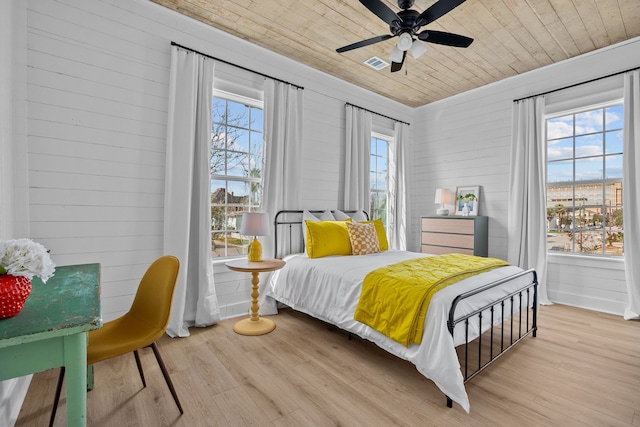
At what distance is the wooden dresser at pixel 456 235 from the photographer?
4.37 m

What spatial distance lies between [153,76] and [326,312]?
268 cm

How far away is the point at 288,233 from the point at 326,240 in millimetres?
627

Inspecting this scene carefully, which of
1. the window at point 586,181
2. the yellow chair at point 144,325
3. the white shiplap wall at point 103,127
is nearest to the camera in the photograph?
the yellow chair at point 144,325

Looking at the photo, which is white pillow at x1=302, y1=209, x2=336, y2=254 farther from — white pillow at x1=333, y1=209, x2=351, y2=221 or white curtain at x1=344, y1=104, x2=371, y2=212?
white curtain at x1=344, y1=104, x2=371, y2=212

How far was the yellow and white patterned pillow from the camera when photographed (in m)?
3.52

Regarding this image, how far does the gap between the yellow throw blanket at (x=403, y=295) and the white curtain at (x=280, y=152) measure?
5.03ft

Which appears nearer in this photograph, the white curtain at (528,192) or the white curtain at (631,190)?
the white curtain at (631,190)

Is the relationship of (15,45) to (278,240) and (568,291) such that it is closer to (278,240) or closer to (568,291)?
(278,240)

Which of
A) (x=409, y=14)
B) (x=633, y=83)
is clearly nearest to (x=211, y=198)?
(x=409, y=14)

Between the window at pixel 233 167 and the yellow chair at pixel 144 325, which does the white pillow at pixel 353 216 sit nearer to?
the window at pixel 233 167

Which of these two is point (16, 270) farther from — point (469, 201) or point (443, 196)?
point (469, 201)

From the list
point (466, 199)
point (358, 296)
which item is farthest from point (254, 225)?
point (466, 199)

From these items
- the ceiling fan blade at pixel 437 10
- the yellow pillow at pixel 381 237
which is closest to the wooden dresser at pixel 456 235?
the yellow pillow at pixel 381 237

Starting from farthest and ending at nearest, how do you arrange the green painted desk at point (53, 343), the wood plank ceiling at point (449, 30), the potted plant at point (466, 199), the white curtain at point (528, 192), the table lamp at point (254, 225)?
the potted plant at point (466, 199)
the white curtain at point (528, 192)
the table lamp at point (254, 225)
the wood plank ceiling at point (449, 30)
the green painted desk at point (53, 343)
